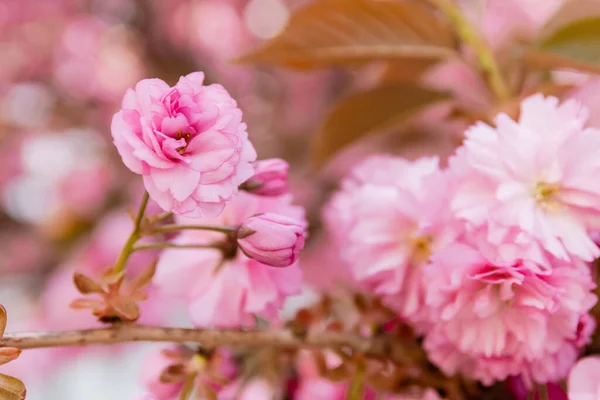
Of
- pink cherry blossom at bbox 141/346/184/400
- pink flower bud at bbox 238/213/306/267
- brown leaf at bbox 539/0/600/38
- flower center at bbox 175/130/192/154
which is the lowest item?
pink cherry blossom at bbox 141/346/184/400

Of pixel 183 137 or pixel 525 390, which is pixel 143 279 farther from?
pixel 525 390

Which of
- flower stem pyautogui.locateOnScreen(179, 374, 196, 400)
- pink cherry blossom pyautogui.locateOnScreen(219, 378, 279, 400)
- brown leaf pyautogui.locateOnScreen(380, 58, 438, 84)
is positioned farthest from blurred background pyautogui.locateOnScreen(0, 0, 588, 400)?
flower stem pyautogui.locateOnScreen(179, 374, 196, 400)

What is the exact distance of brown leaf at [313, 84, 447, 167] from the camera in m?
0.43

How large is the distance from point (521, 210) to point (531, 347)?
58mm

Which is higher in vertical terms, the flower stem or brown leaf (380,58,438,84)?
brown leaf (380,58,438,84)

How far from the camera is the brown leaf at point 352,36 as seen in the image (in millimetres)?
385

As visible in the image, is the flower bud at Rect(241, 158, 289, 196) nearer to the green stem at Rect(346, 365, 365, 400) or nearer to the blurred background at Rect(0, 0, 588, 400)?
the green stem at Rect(346, 365, 365, 400)

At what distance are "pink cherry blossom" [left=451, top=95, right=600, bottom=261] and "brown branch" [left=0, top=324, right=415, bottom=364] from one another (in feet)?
0.29

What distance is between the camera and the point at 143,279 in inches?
10.4

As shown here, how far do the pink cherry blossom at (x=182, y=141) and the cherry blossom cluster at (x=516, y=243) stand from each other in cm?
10

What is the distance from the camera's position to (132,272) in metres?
0.69

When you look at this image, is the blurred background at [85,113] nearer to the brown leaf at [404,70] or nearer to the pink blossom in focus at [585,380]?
the brown leaf at [404,70]

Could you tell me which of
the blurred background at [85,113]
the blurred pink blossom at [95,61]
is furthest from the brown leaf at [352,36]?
the blurred pink blossom at [95,61]

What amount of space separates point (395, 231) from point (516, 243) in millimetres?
79
